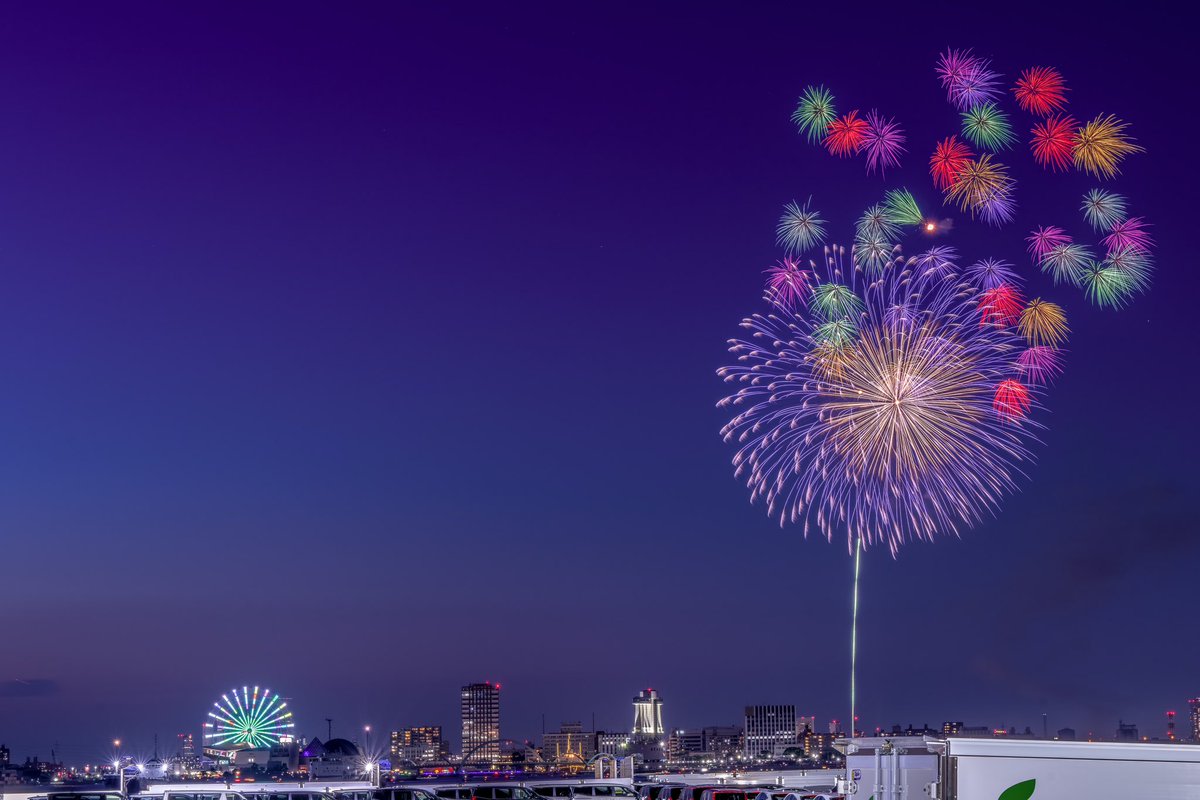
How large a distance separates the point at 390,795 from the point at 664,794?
11.8m

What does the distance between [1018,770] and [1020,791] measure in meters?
0.25

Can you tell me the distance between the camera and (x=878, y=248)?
37.6 meters

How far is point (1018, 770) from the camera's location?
15.7 meters

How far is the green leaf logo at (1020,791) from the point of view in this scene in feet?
51.0

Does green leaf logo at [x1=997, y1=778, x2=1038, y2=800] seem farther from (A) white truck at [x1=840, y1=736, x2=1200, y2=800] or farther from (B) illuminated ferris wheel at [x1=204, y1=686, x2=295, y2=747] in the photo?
(B) illuminated ferris wheel at [x1=204, y1=686, x2=295, y2=747]

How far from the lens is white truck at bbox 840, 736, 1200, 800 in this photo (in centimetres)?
1494

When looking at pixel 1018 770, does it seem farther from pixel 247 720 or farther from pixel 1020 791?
pixel 247 720

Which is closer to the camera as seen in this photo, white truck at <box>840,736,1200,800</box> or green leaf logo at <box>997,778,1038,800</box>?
white truck at <box>840,736,1200,800</box>

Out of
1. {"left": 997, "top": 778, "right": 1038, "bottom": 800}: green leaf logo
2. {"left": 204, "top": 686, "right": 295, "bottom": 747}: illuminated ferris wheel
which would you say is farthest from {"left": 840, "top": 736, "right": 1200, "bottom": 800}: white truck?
{"left": 204, "top": 686, "right": 295, "bottom": 747}: illuminated ferris wheel

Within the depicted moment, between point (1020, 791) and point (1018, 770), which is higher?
point (1018, 770)

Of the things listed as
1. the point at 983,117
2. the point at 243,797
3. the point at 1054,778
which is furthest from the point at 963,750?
the point at 243,797

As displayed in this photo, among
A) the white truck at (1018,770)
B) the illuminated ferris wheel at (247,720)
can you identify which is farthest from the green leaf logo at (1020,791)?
the illuminated ferris wheel at (247,720)

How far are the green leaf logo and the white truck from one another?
0.04ft

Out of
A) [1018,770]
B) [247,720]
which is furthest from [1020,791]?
[247,720]
